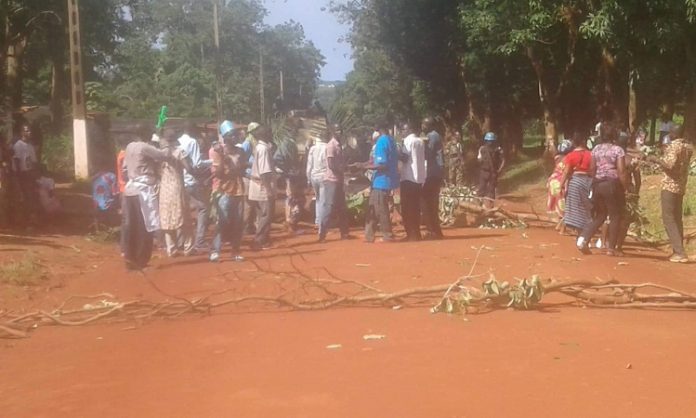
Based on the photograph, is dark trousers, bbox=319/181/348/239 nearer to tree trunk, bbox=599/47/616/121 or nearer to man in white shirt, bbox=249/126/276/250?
man in white shirt, bbox=249/126/276/250

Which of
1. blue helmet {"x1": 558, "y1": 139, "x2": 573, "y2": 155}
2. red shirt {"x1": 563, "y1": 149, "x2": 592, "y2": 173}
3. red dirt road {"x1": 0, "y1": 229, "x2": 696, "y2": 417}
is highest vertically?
blue helmet {"x1": 558, "y1": 139, "x2": 573, "y2": 155}

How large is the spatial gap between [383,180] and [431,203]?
3.11 ft

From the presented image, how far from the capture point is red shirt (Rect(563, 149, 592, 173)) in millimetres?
12305

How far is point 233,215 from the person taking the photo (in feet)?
38.2

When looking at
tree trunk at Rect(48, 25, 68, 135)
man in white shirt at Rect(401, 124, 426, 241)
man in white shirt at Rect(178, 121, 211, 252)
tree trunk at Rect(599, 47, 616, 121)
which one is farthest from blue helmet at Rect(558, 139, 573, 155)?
tree trunk at Rect(48, 25, 68, 135)

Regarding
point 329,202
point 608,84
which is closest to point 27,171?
point 329,202

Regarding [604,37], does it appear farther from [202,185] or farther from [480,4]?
[202,185]

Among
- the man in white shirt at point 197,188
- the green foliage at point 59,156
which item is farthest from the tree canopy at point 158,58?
the man in white shirt at point 197,188

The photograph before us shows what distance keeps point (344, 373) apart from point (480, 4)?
20.1m

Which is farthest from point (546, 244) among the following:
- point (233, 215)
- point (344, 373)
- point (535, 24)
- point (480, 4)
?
point (480, 4)

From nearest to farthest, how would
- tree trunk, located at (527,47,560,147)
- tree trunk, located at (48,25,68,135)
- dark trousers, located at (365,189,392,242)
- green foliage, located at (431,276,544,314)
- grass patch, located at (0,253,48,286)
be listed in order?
green foliage, located at (431,276,544,314) < grass patch, located at (0,253,48,286) < dark trousers, located at (365,189,392,242) < tree trunk, located at (527,47,560,147) < tree trunk, located at (48,25,68,135)

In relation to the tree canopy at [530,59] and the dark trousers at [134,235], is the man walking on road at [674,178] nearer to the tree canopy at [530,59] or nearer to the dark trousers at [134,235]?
the dark trousers at [134,235]

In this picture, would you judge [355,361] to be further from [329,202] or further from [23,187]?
[23,187]

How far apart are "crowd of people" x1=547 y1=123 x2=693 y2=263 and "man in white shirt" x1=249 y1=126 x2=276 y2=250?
3.95m
